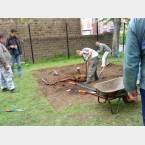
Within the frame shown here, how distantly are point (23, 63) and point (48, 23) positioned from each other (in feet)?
11.8

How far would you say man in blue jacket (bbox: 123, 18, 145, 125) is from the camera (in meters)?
2.27

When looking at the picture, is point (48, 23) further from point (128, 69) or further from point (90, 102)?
point (128, 69)

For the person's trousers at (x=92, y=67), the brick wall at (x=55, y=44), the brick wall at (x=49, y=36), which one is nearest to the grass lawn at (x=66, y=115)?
the person's trousers at (x=92, y=67)

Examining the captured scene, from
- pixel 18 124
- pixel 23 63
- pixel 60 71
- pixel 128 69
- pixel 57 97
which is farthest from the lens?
pixel 23 63

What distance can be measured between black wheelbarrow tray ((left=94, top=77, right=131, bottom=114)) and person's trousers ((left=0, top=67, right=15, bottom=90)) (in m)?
3.06

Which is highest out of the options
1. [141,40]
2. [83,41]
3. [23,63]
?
[141,40]

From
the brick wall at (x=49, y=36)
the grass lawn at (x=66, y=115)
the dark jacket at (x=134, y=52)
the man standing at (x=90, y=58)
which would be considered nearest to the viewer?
the dark jacket at (x=134, y=52)

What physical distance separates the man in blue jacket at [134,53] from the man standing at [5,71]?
4.60 meters

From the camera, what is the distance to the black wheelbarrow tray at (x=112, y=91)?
4.54 meters

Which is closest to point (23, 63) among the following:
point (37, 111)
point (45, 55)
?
point (45, 55)

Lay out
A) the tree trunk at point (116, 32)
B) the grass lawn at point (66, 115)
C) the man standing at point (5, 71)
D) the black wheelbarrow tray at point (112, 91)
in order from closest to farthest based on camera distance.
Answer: the grass lawn at point (66, 115), the black wheelbarrow tray at point (112, 91), the man standing at point (5, 71), the tree trunk at point (116, 32)

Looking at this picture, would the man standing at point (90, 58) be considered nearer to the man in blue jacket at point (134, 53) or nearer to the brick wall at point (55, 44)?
the man in blue jacket at point (134, 53)

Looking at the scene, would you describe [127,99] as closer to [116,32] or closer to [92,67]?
[92,67]

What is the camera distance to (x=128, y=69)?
248 cm
